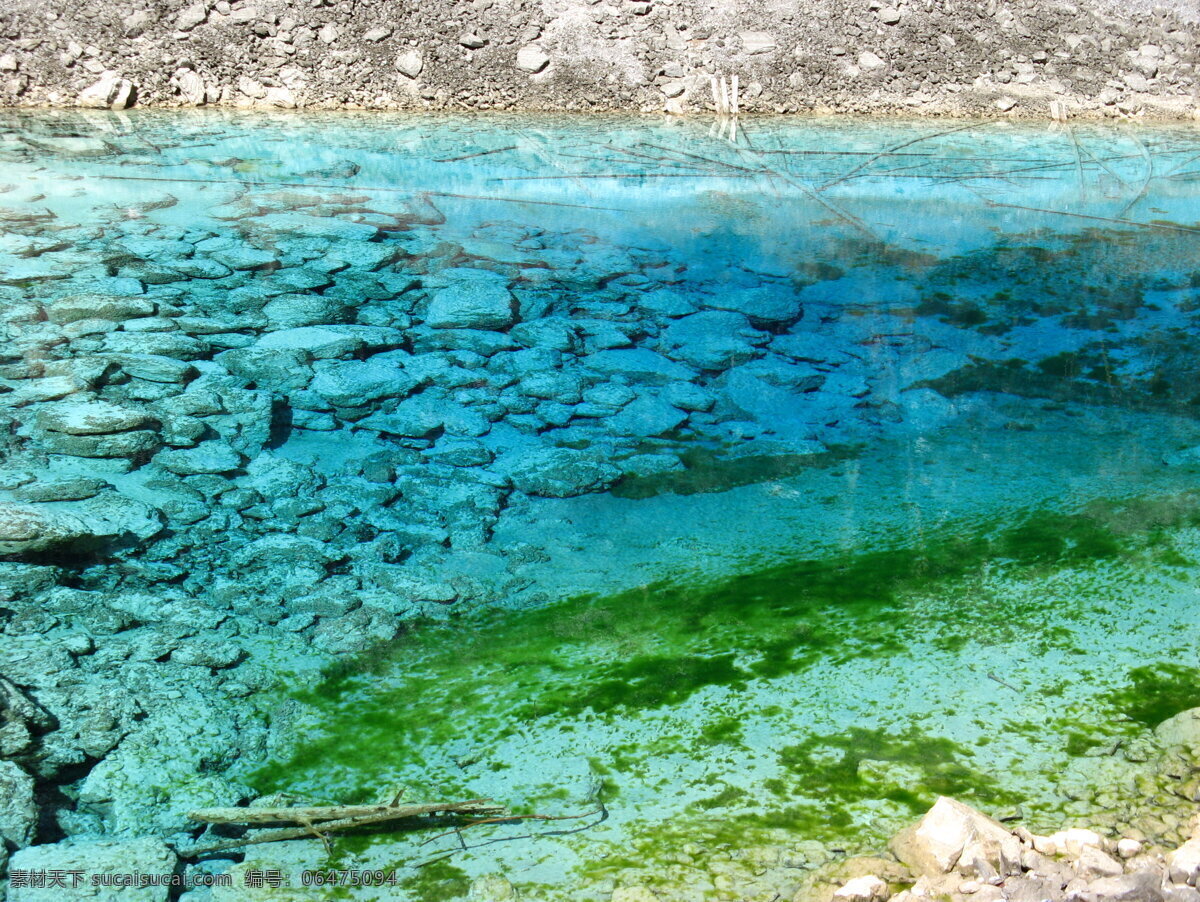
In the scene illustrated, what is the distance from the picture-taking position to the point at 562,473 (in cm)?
228

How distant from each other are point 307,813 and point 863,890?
2.39ft

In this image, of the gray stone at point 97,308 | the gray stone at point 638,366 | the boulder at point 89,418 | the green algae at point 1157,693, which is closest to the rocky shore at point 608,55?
the gray stone at point 97,308

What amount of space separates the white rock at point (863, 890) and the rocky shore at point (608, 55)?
20.3 feet

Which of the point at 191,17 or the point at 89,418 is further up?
the point at 191,17

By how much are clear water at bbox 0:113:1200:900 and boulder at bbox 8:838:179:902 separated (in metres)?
0.07

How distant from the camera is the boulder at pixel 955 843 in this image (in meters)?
1.18

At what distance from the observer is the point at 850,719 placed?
1577mm

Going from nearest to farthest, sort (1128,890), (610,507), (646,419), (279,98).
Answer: (1128,890), (610,507), (646,419), (279,98)

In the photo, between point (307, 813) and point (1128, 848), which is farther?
point (307, 813)

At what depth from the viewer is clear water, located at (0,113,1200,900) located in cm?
145

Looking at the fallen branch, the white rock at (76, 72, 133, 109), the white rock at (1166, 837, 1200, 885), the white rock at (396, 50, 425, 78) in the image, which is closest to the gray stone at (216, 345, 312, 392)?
the fallen branch

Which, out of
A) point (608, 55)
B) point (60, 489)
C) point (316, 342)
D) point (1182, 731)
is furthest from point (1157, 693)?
point (608, 55)

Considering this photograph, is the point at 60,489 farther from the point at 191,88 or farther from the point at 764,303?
the point at 191,88

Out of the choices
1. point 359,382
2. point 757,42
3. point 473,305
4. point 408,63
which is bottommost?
point 359,382
